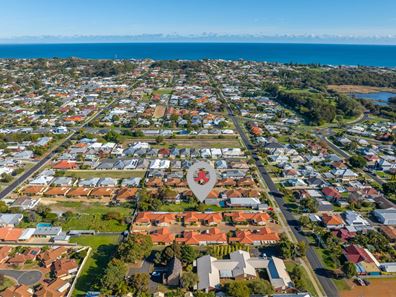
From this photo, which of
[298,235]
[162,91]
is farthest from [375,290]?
[162,91]

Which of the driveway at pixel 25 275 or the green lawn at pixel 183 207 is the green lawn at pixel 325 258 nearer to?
the green lawn at pixel 183 207

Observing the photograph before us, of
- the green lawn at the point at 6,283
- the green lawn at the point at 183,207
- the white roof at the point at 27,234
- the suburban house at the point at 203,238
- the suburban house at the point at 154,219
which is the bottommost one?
the green lawn at the point at 183,207

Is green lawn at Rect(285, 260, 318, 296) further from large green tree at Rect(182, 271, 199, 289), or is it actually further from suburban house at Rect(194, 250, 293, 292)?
large green tree at Rect(182, 271, 199, 289)

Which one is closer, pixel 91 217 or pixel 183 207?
pixel 91 217

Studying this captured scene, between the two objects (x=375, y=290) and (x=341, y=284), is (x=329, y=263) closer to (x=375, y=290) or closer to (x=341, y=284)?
(x=341, y=284)

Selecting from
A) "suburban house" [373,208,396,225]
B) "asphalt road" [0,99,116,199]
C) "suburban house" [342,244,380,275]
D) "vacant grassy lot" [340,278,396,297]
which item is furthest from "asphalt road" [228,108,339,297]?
"asphalt road" [0,99,116,199]

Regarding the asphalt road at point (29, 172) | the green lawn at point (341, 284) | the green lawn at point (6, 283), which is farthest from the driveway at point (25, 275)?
the green lawn at point (341, 284)
